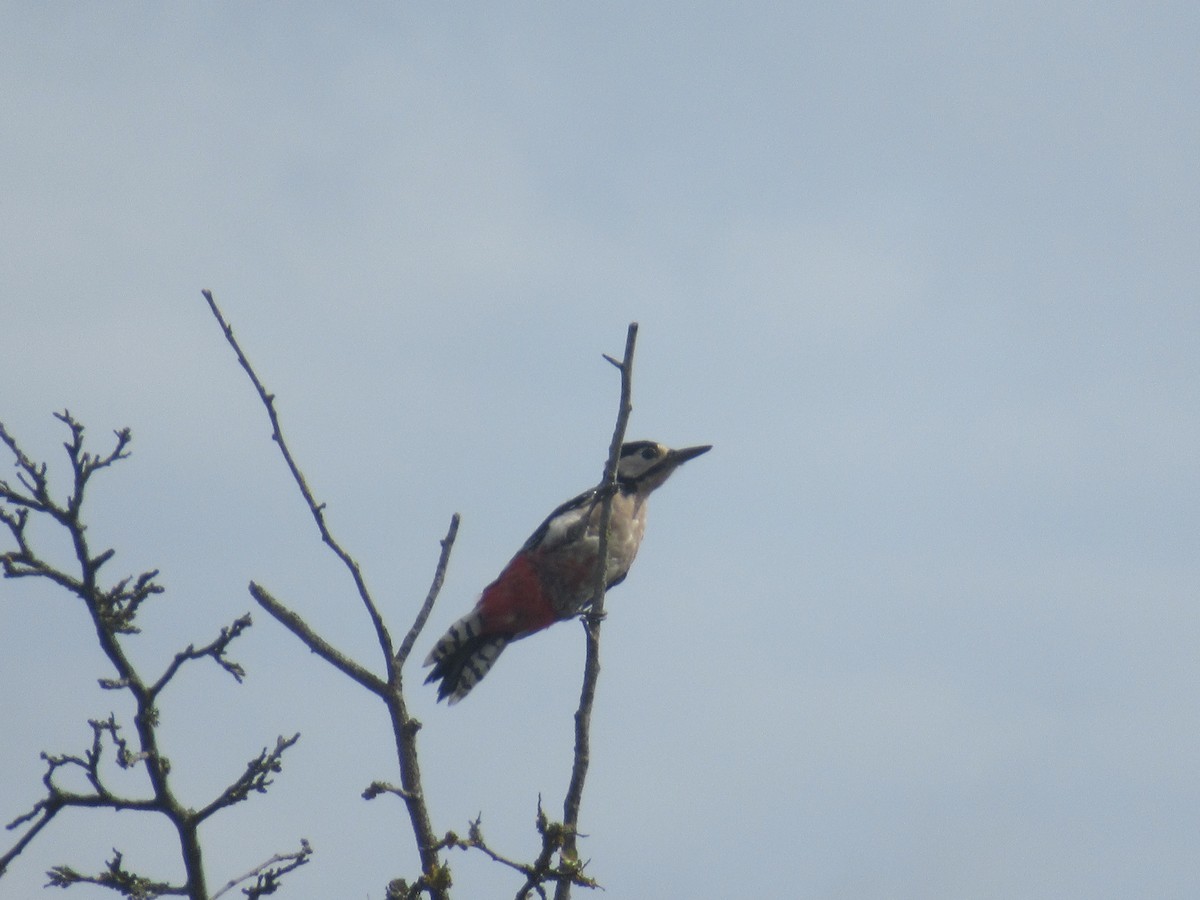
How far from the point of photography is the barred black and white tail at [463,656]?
808cm

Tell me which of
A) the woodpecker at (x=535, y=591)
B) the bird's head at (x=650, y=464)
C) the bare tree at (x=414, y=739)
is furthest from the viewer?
the bird's head at (x=650, y=464)

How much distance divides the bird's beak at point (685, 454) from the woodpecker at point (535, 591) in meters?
0.45

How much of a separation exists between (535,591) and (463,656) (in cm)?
68

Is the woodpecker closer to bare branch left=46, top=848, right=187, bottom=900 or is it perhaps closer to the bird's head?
the bird's head

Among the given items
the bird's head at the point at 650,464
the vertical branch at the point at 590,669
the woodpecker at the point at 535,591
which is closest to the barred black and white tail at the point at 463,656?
the woodpecker at the point at 535,591

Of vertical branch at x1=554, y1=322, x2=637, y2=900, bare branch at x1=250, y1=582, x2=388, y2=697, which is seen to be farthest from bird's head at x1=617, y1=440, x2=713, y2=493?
bare branch at x1=250, y1=582, x2=388, y2=697

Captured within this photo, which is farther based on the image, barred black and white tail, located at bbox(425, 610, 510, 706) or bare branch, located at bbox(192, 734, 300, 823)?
barred black and white tail, located at bbox(425, 610, 510, 706)

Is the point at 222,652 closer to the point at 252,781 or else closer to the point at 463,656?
the point at 252,781

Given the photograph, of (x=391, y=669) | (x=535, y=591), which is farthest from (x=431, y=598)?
(x=535, y=591)

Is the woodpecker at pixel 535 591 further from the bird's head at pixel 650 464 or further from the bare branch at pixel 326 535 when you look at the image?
the bare branch at pixel 326 535

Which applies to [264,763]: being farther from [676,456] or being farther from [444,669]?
[676,456]

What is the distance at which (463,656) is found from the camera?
26.9 ft

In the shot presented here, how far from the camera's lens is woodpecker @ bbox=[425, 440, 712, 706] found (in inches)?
313

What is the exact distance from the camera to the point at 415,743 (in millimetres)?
3262
